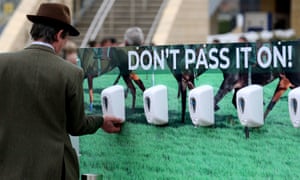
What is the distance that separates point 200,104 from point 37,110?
0.87 meters

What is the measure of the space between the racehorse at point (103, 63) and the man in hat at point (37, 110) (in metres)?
0.47

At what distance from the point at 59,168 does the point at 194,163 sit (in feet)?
2.44

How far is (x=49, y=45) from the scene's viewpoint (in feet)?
14.4

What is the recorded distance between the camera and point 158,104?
14.9 ft

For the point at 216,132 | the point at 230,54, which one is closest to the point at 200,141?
the point at 216,132

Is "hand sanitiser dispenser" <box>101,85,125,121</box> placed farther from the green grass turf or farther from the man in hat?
the man in hat

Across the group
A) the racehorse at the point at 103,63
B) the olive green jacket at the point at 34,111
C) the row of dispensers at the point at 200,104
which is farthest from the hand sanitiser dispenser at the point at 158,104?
the olive green jacket at the point at 34,111

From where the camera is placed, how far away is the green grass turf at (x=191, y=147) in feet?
13.7

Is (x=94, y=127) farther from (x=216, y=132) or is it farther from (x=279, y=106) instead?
(x=279, y=106)

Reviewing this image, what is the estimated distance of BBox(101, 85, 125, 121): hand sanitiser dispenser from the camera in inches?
187

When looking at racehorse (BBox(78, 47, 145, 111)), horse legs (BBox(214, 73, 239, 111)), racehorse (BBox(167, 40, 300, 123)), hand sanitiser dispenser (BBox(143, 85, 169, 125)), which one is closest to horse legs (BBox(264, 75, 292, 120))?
racehorse (BBox(167, 40, 300, 123))

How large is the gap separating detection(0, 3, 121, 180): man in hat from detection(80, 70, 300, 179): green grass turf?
0.49 meters

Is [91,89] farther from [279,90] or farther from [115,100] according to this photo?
[279,90]

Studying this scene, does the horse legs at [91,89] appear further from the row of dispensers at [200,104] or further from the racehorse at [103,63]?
the row of dispensers at [200,104]
